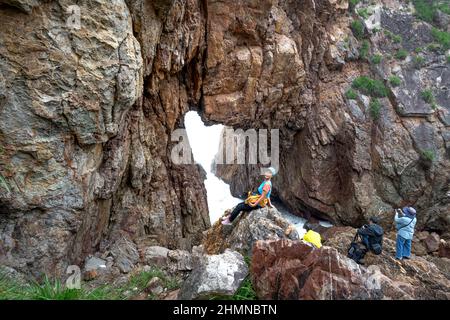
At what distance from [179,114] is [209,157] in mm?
11615

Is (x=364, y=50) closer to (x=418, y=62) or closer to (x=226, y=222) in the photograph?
(x=418, y=62)

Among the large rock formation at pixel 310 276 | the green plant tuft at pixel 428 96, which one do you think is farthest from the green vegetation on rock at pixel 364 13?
the large rock formation at pixel 310 276

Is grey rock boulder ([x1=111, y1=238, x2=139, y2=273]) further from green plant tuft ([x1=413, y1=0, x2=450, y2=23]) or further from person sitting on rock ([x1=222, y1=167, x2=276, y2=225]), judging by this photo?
green plant tuft ([x1=413, y1=0, x2=450, y2=23])

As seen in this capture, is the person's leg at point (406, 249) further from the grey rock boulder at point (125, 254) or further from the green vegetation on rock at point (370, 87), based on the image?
the green vegetation on rock at point (370, 87)

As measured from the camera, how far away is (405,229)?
716 centimetres

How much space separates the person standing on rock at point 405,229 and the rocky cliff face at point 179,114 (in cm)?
697

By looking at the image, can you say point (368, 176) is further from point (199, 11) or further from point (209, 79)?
point (199, 11)

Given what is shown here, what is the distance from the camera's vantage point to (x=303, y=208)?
1770 cm

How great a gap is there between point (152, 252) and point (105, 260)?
4.54 feet

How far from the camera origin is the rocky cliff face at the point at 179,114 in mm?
6371

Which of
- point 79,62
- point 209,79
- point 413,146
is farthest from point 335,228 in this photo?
point 79,62

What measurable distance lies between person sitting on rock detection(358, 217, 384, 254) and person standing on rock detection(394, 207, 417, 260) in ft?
1.84

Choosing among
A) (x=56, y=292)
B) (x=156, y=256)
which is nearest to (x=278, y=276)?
(x=56, y=292)

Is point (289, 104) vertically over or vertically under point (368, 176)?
over
